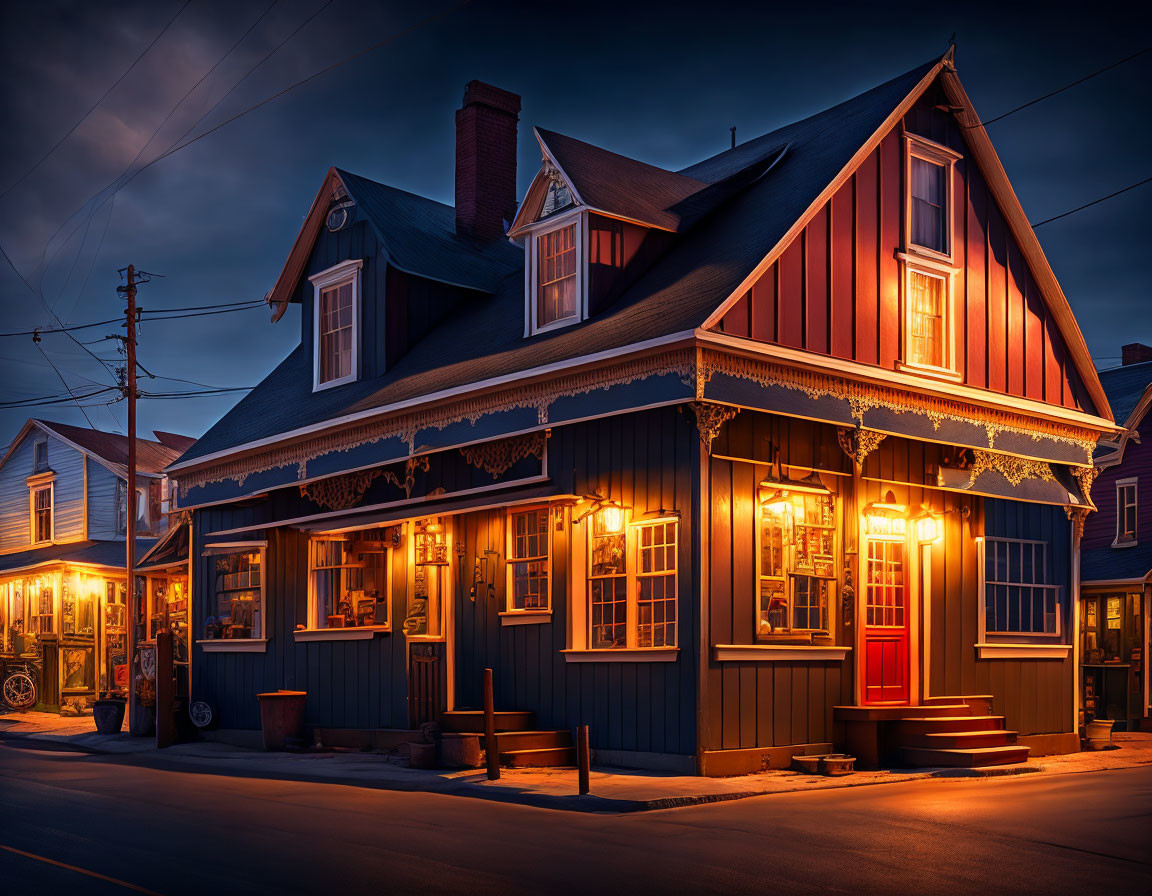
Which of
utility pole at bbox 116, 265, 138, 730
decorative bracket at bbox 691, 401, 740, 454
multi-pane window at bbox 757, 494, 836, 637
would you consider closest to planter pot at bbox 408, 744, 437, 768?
multi-pane window at bbox 757, 494, 836, 637

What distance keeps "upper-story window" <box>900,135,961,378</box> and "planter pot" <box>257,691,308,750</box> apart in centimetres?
1155

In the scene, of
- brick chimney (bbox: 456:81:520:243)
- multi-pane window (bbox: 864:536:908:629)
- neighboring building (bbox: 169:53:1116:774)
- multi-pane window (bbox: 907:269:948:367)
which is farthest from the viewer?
brick chimney (bbox: 456:81:520:243)

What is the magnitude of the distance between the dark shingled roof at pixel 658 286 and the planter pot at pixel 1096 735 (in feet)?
33.7

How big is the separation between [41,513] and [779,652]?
1320 inches

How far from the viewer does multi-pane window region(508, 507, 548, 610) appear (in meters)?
18.4

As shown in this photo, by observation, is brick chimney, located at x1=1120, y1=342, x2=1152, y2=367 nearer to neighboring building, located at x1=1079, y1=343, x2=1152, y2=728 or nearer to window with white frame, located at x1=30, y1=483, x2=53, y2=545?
neighboring building, located at x1=1079, y1=343, x2=1152, y2=728

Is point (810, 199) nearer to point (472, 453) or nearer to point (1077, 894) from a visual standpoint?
point (472, 453)

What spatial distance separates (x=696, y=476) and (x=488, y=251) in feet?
36.1

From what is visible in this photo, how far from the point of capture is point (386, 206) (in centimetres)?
2466

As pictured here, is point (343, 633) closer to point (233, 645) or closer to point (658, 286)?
point (233, 645)

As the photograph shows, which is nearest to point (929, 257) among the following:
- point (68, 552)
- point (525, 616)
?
point (525, 616)

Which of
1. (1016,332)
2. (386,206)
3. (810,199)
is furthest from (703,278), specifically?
(386,206)

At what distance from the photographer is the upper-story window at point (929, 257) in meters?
18.4

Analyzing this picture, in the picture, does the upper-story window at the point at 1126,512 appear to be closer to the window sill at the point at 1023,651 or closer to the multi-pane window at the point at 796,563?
the window sill at the point at 1023,651
